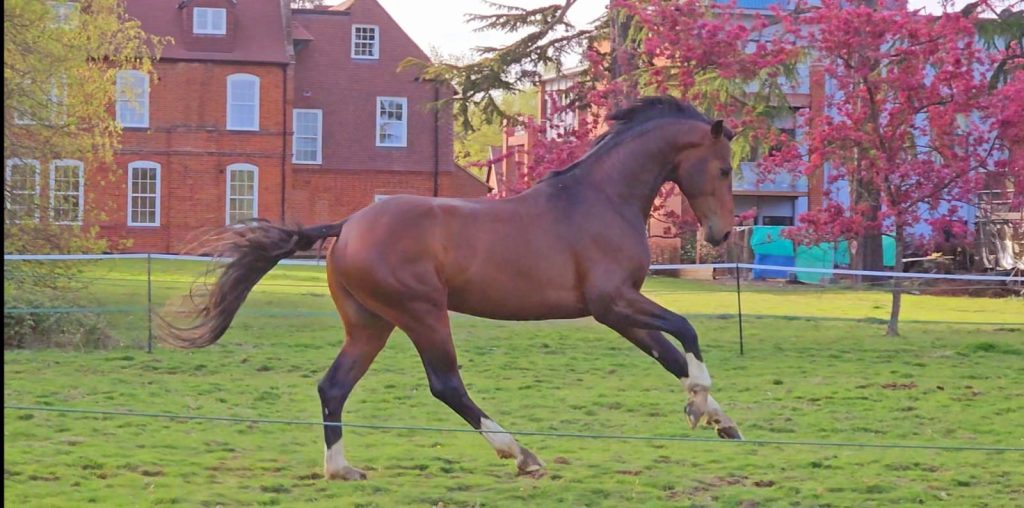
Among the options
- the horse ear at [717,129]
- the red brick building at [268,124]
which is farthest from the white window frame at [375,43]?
the horse ear at [717,129]

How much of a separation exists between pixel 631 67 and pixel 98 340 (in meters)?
11.0

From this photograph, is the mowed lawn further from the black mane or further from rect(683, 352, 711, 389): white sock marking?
the black mane

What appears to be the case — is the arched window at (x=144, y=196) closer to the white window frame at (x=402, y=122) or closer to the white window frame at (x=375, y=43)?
the white window frame at (x=402, y=122)

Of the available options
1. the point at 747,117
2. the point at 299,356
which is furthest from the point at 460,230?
the point at 747,117

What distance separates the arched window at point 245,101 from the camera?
40125mm

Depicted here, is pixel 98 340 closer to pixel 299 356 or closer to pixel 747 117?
pixel 299 356

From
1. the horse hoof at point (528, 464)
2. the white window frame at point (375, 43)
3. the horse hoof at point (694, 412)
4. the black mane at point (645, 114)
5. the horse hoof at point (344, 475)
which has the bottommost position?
the horse hoof at point (344, 475)

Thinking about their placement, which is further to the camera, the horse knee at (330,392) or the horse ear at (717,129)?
the horse ear at (717,129)

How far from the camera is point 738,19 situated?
72.4ft

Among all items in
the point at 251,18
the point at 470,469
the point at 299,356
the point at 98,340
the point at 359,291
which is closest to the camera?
the point at 359,291

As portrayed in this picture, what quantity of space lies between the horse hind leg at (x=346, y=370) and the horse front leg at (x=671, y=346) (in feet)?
4.29

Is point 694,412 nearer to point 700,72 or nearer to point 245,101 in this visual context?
point 700,72

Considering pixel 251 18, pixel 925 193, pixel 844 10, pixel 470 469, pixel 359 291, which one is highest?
pixel 251 18

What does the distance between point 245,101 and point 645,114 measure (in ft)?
108
